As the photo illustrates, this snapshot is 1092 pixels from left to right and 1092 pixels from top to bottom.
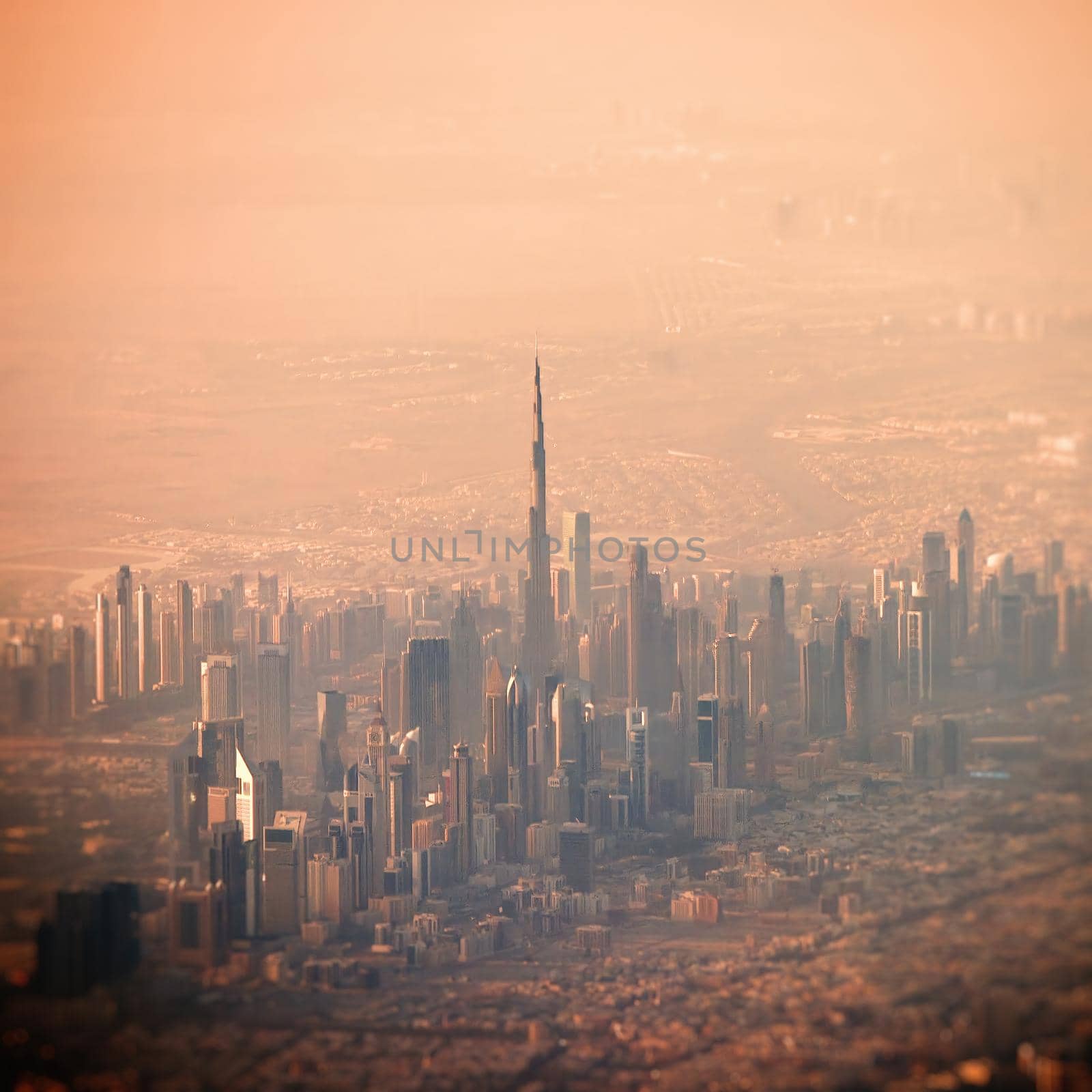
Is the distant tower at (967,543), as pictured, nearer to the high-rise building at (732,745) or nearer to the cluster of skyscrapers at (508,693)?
the cluster of skyscrapers at (508,693)

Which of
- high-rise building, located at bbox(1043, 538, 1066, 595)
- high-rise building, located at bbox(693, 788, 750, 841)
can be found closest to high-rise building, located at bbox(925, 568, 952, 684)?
high-rise building, located at bbox(1043, 538, 1066, 595)

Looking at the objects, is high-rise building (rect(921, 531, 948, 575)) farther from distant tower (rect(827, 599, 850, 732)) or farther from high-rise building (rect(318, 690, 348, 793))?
high-rise building (rect(318, 690, 348, 793))

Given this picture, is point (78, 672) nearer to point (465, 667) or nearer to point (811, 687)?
point (465, 667)

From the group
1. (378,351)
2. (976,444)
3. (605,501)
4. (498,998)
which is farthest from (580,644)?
(498,998)

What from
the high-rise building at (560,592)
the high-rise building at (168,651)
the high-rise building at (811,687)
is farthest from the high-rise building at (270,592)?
the high-rise building at (811,687)

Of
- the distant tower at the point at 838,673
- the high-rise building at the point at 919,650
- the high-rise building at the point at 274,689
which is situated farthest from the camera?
the high-rise building at the point at 274,689
